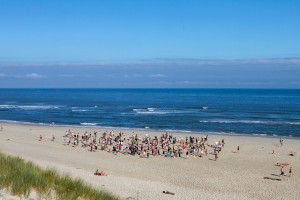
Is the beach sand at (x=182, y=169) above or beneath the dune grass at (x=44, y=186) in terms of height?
beneath

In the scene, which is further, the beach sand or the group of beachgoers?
the group of beachgoers

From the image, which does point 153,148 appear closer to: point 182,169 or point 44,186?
point 182,169

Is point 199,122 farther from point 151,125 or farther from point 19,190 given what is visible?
point 19,190

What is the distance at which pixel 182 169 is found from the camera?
2334 centimetres

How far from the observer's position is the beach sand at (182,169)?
17875mm

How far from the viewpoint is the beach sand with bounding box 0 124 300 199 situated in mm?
17875

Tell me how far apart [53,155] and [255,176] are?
1395 centimetres

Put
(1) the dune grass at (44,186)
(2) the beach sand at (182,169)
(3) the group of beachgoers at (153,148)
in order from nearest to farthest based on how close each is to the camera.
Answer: (1) the dune grass at (44,186)
(2) the beach sand at (182,169)
(3) the group of beachgoers at (153,148)

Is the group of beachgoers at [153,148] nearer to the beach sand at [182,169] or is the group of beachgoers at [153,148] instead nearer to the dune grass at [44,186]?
the beach sand at [182,169]

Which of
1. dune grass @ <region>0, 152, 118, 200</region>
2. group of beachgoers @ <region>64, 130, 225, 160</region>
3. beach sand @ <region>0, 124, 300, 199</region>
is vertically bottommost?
beach sand @ <region>0, 124, 300, 199</region>

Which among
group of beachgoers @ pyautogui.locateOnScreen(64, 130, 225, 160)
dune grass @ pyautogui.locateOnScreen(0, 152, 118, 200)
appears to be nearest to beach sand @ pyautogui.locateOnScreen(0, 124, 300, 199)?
group of beachgoers @ pyautogui.locateOnScreen(64, 130, 225, 160)

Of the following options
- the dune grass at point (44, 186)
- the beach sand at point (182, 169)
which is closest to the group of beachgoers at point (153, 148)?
the beach sand at point (182, 169)

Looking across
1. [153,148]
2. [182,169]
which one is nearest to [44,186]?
[182,169]

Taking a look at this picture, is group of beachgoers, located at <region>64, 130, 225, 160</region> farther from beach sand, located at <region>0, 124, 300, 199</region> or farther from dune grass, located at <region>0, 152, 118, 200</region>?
dune grass, located at <region>0, 152, 118, 200</region>
